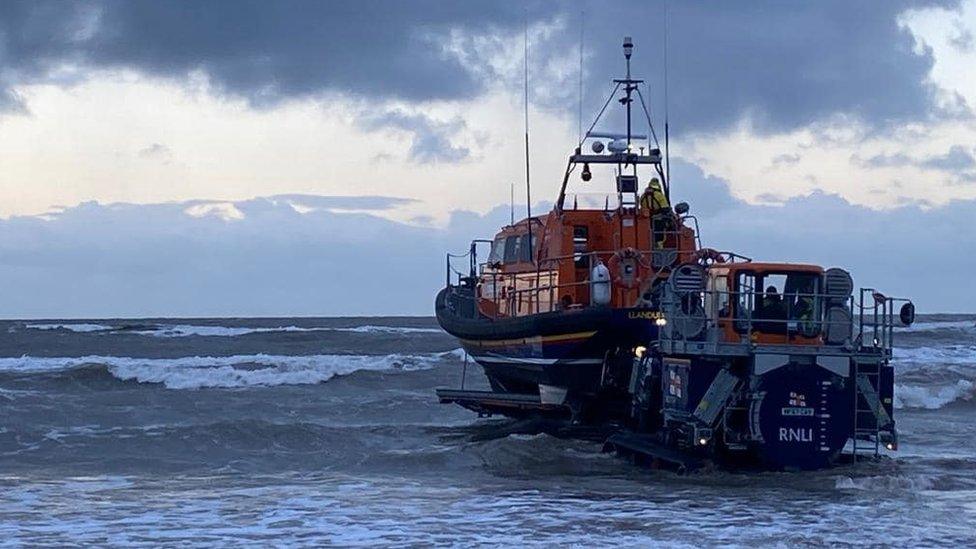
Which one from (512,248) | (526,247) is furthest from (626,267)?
(512,248)

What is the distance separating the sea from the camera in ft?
33.1

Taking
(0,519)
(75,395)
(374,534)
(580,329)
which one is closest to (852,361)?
(580,329)

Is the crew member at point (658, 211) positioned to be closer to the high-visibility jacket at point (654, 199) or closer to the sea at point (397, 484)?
the high-visibility jacket at point (654, 199)

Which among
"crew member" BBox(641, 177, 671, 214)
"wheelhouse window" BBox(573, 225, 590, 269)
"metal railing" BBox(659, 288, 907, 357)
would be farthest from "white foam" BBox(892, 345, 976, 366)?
"metal railing" BBox(659, 288, 907, 357)

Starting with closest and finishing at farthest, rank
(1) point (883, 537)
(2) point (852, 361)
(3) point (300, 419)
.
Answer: (1) point (883, 537) → (2) point (852, 361) → (3) point (300, 419)

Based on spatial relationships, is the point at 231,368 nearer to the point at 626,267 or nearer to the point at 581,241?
the point at 581,241

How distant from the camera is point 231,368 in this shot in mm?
33781

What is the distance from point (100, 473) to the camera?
13930mm

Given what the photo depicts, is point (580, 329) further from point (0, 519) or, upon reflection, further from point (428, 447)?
point (0, 519)

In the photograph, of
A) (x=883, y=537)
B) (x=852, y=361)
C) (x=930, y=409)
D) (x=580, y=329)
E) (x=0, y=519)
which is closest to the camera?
(x=883, y=537)

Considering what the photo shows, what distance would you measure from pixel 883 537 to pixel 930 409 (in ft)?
49.4

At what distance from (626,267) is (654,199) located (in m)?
1.67

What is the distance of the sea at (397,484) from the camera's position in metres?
10.1

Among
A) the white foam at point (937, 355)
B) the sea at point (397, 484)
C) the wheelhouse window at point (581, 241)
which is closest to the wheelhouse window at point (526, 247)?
the wheelhouse window at point (581, 241)
